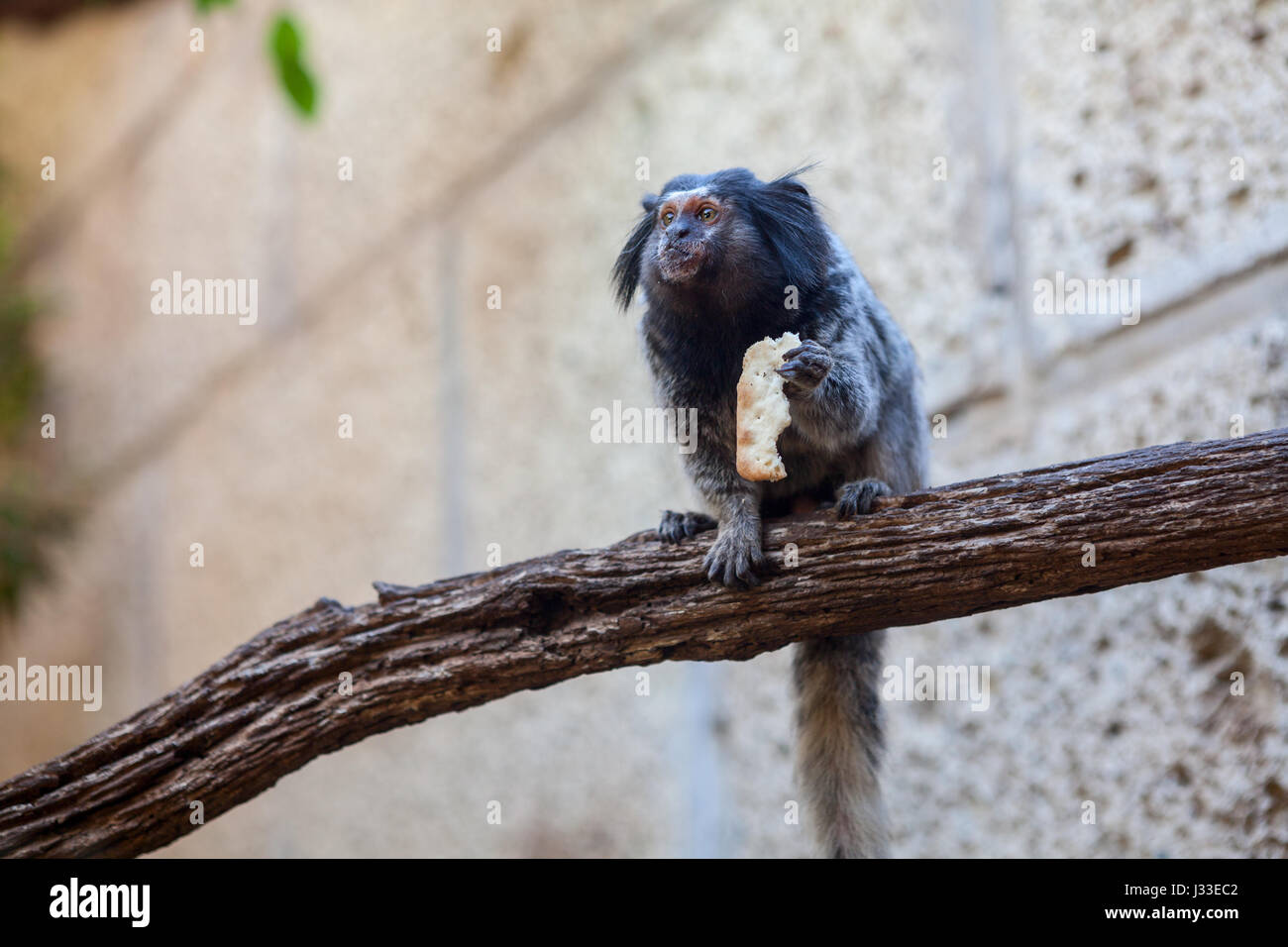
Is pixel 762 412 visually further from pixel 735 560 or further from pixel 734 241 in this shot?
pixel 734 241

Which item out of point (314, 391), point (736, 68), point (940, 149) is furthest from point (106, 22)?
point (940, 149)

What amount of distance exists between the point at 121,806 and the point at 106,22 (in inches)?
287

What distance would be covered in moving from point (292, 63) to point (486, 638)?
200cm

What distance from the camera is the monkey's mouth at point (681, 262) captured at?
2.59 m

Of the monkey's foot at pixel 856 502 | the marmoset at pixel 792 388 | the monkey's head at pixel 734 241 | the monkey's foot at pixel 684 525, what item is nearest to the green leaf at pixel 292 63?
the marmoset at pixel 792 388

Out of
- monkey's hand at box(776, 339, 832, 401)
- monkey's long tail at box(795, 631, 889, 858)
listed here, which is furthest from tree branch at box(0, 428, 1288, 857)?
monkey's long tail at box(795, 631, 889, 858)

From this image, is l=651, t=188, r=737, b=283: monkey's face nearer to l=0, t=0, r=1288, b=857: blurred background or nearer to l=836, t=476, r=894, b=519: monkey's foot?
l=0, t=0, r=1288, b=857: blurred background

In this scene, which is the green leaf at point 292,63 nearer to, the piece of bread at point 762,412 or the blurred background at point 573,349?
the blurred background at point 573,349

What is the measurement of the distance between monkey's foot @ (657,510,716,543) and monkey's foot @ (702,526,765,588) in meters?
0.32

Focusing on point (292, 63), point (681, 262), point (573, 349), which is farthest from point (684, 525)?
point (573, 349)

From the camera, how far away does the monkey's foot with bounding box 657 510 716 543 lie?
9.03ft

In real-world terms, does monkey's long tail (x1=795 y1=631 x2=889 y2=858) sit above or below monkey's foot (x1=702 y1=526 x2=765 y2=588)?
below
